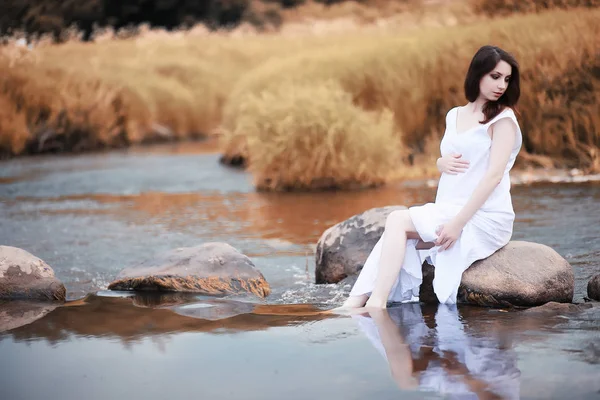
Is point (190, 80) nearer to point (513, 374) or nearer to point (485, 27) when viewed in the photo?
point (485, 27)

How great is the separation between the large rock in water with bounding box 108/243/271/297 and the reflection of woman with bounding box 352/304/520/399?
3.73 feet

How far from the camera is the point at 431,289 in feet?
17.2

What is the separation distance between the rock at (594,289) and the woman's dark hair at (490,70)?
1020mm

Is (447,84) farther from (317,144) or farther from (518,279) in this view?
(518,279)

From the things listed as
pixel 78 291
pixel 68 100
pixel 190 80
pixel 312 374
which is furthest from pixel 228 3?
pixel 312 374

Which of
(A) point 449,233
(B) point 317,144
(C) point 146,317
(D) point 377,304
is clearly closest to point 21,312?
(C) point 146,317

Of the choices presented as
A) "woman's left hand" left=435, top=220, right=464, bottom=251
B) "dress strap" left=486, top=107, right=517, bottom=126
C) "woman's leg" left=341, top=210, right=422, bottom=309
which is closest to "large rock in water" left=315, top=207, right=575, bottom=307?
"woman's left hand" left=435, top=220, right=464, bottom=251

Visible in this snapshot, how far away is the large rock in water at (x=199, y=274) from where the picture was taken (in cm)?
567

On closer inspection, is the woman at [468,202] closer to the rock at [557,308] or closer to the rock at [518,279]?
the rock at [518,279]

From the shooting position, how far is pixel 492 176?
4.82 m

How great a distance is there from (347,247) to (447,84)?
5.99 m

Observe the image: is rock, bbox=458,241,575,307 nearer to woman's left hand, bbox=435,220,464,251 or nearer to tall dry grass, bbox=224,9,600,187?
woman's left hand, bbox=435,220,464,251

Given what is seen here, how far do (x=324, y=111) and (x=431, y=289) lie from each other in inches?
211

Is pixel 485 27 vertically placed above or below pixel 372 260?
above
